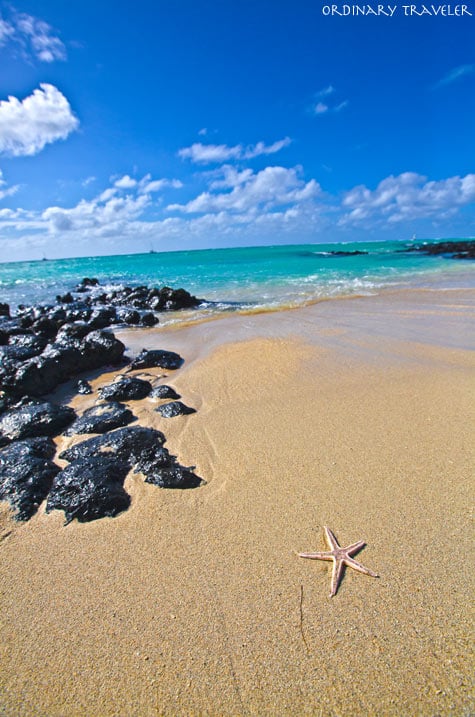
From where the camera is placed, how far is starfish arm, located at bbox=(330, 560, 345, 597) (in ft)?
8.07

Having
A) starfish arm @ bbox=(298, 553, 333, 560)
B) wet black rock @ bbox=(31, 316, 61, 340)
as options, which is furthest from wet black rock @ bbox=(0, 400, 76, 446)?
wet black rock @ bbox=(31, 316, 61, 340)

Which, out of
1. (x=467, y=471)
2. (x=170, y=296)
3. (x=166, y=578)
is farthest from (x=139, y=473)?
(x=170, y=296)

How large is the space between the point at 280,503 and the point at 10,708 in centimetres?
233

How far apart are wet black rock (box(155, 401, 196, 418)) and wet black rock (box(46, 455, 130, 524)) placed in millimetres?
1501

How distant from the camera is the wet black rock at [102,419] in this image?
4.92 metres

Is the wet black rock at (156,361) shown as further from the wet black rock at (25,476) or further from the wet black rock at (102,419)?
the wet black rock at (25,476)

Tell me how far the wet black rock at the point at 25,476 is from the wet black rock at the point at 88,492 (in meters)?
0.16

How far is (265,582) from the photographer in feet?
8.55

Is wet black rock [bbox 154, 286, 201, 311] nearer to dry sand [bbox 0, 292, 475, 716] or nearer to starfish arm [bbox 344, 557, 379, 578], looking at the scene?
dry sand [bbox 0, 292, 475, 716]

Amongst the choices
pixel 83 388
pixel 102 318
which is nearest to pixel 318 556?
pixel 83 388

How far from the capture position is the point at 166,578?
106 inches

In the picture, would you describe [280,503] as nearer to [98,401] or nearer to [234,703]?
[234,703]

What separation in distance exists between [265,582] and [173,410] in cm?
312

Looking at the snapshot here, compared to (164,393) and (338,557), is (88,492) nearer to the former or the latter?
(338,557)
